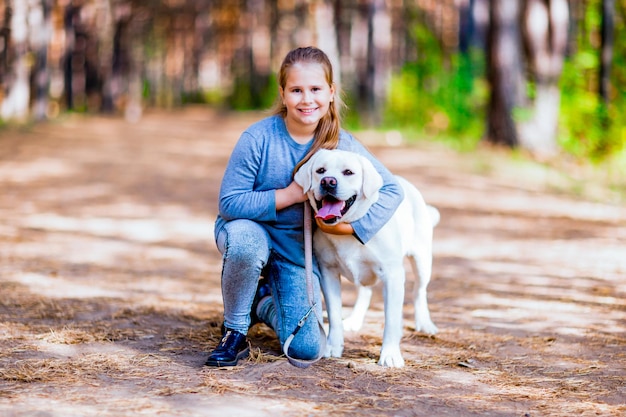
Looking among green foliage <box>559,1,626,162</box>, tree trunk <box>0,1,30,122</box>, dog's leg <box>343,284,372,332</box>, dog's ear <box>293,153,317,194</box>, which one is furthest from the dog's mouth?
tree trunk <box>0,1,30,122</box>

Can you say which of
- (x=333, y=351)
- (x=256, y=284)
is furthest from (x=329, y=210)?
(x=333, y=351)

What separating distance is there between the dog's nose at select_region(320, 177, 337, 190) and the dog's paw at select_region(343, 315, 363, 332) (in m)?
1.35

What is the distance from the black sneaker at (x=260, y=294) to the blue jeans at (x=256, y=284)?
31cm

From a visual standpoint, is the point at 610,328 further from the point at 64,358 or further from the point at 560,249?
the point at 64,358

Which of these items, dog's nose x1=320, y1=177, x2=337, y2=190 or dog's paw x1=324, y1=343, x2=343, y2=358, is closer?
dog's nose x1=320, y1=177, x2=337, y2=190

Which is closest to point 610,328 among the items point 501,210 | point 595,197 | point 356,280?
point 356,280

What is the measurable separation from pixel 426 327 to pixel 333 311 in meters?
0.80

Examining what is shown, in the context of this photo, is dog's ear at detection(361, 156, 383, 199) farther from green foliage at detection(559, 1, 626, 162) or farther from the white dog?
green foliage at detection(559, 1, 626, 162)

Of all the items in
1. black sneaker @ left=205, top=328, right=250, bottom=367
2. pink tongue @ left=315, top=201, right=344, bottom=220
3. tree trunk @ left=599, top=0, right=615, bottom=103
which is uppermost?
tree trunk @ left=599, top=0, right=615, bottom=103

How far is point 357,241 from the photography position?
13.3ft

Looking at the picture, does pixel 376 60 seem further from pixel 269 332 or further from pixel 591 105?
pixel 269 332

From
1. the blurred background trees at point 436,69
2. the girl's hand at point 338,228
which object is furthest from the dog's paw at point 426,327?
the blurred background trees at point 436,69

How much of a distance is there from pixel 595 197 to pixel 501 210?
159 cm

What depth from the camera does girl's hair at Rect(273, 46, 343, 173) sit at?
4102 millimetres
